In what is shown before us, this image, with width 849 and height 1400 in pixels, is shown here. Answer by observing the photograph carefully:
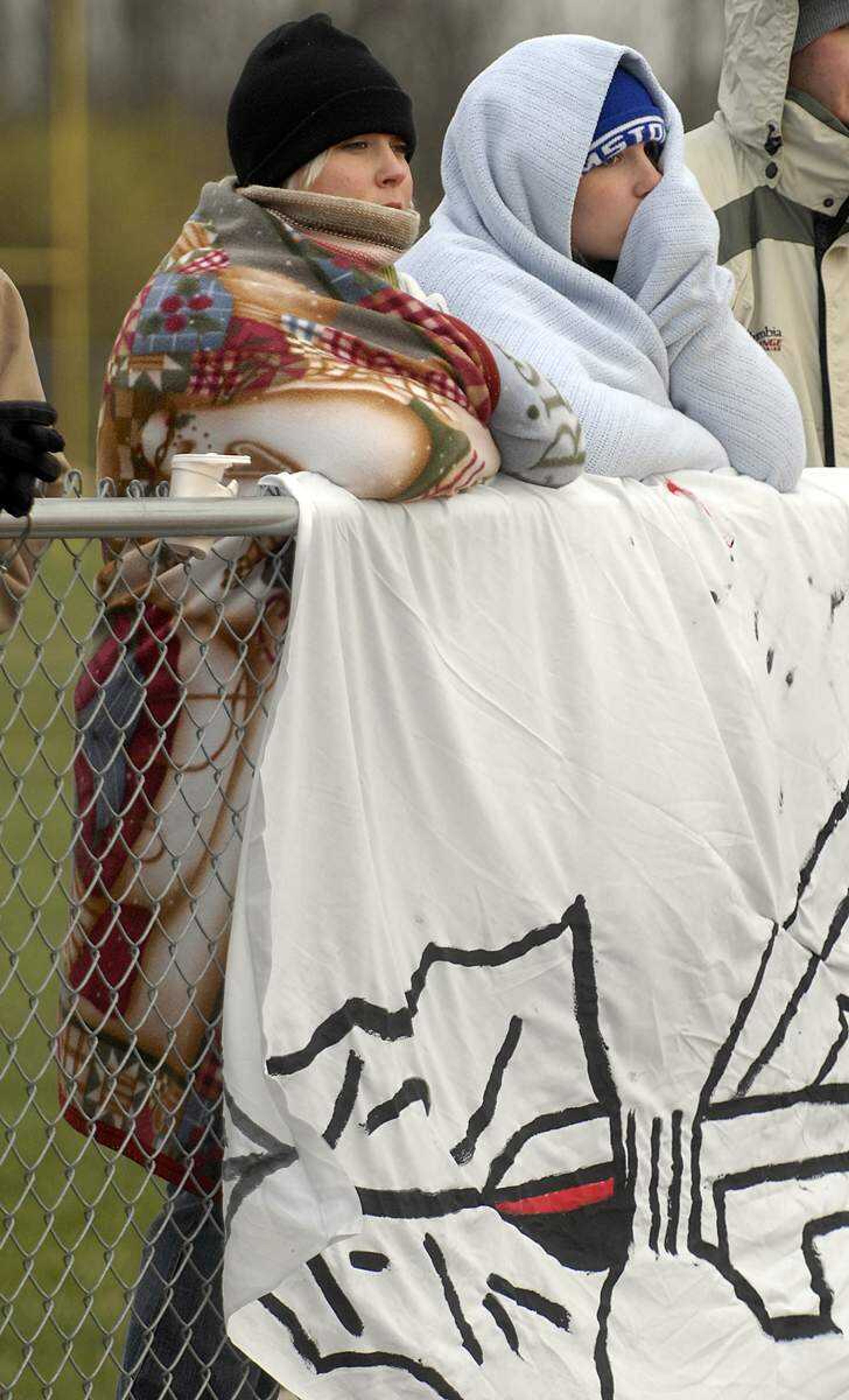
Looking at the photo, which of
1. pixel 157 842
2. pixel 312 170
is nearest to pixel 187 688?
pixel 157 842

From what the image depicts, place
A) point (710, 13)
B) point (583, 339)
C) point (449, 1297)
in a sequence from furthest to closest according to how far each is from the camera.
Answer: point (710, 13), point (583, 339), point (449, 1297)

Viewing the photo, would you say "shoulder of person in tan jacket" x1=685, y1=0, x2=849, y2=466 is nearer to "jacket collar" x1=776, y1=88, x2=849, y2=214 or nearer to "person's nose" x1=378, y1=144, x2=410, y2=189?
"jacket collar" x1=776, y1=88, x2=849, y2=214

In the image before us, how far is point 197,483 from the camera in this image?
6.90ft

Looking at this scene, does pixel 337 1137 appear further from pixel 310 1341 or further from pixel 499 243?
pixel 499 243

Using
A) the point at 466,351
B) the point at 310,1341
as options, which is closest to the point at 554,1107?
the point at 310,1341

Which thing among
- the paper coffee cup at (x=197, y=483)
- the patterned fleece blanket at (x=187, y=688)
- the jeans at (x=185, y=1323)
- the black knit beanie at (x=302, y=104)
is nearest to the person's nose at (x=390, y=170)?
the black knit beanie at (x=302, y=104)

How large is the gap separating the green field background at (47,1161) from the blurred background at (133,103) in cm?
216

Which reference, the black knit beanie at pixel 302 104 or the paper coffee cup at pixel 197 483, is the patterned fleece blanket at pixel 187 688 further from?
the black knit beanie at pixel 302 104

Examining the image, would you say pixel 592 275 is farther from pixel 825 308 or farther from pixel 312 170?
pixel 825 308

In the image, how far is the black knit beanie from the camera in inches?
98.0

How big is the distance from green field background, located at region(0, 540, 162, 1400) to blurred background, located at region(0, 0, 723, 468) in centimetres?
216

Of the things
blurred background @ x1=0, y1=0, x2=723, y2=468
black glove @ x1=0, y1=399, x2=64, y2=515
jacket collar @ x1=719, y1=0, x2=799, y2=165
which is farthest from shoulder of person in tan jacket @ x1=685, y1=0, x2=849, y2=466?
blurred background @ x1=0, y1=0, x2=723, y2=468

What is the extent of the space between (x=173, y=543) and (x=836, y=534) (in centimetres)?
118

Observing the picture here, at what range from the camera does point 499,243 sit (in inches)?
113
